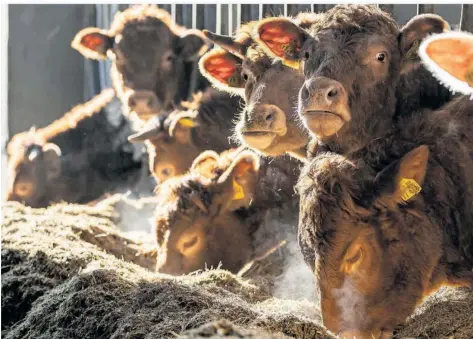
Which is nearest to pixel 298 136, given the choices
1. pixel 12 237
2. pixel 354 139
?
pixel 354 139

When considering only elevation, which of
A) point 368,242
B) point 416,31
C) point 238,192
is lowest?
point 238,192

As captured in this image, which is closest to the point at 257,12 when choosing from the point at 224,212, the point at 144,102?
the point at 224,212

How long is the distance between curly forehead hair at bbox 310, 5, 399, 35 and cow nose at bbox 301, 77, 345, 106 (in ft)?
1.59

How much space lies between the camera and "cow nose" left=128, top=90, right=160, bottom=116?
9.69m

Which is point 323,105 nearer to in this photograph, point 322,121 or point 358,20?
point 322,121

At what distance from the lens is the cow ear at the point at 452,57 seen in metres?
4.10

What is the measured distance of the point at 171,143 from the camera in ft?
29.0

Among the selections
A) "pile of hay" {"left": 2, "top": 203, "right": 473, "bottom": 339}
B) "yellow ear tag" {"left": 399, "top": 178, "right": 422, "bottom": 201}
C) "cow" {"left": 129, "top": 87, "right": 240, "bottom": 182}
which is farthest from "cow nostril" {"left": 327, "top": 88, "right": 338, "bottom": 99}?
"cow" {"left": 129, "top": 87, "right": 240, "bottom": 182}

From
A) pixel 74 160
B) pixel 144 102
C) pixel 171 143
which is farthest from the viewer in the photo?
pixel 74 160

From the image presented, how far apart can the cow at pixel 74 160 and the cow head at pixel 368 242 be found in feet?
19.4

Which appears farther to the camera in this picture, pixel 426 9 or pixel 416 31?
pixel 426 9

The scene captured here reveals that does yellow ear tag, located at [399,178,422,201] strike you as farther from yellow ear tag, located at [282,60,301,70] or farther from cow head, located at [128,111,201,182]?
cow head, located at [128,111,201,182]

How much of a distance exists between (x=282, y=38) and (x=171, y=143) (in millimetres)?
3450

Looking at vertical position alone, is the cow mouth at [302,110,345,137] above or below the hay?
above
